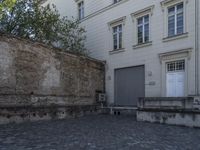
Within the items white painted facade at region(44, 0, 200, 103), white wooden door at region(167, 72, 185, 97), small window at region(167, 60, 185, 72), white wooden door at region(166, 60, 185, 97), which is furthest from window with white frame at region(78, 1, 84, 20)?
white wooden door at region(167, 72, 185, 97)

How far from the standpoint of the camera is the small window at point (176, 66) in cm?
1697

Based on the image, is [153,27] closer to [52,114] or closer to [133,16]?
[133,16]

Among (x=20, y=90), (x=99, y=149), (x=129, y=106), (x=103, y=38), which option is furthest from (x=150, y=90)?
(x=99, y=149)

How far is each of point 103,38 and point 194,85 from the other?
8.29 metres

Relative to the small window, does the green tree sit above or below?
above

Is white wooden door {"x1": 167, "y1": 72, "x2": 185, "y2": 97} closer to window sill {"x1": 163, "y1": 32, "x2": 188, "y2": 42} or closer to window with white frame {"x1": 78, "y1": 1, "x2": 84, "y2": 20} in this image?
window sill {"x1": 163, "y1": 32, "x2": 188, "y2": 42}

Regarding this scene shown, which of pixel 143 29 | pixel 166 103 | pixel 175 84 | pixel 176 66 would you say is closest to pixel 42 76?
pixel 166 103

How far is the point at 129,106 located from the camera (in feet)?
64.2

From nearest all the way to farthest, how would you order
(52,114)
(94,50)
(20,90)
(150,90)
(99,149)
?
(99,149) < (20,90) < (52,114) < (150,90) < (94,50)

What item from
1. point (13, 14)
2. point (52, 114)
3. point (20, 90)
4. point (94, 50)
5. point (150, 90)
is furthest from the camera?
point (94, 50)

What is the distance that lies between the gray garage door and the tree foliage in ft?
11.6

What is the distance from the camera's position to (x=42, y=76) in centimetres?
1673

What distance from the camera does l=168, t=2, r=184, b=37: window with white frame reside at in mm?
17164

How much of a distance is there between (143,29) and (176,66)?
3.56m
